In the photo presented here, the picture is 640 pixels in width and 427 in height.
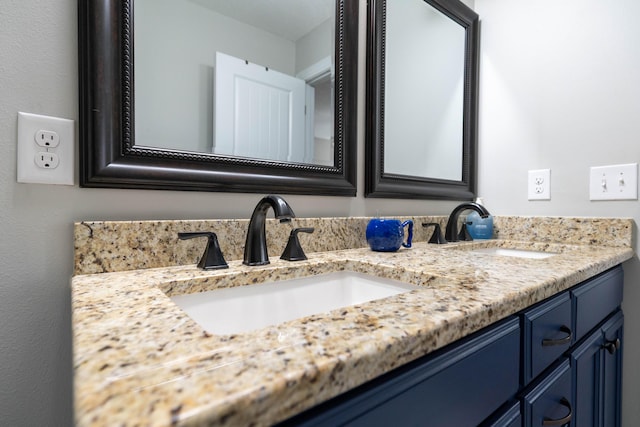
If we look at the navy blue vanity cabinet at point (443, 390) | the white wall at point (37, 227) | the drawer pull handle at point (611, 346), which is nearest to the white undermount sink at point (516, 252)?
the drawer pull handle at point (611, 346)

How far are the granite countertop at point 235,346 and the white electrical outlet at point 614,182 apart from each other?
30.5 inches

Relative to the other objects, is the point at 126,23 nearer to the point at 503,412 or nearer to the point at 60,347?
the point at 60,347

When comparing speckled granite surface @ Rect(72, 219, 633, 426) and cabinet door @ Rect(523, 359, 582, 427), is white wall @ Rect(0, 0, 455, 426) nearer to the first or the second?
speckled granite surface @ Rect(72, 219, 633, 426)

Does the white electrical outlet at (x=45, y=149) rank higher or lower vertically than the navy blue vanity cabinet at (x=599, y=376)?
higher

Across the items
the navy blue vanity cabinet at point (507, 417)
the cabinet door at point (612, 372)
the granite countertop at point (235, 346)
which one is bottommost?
the cabinet door at point (612, 372)

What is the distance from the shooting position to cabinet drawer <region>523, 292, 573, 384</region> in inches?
22.5

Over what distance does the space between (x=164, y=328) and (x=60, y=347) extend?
43 centimetres

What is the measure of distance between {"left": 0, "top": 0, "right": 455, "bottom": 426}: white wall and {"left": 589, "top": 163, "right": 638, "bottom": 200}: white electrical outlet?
4.99 ft

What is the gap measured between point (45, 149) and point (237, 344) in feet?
1.85

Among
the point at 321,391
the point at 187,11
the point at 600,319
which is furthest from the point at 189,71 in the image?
the point at 600,319

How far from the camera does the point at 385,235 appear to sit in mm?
947

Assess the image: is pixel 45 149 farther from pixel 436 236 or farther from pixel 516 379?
pixel 436 236

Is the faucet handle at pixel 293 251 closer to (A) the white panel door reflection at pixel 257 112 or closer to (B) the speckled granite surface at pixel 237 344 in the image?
(B) the speckled granite surface at pixel 237 344

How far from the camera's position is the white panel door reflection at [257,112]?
82cm
